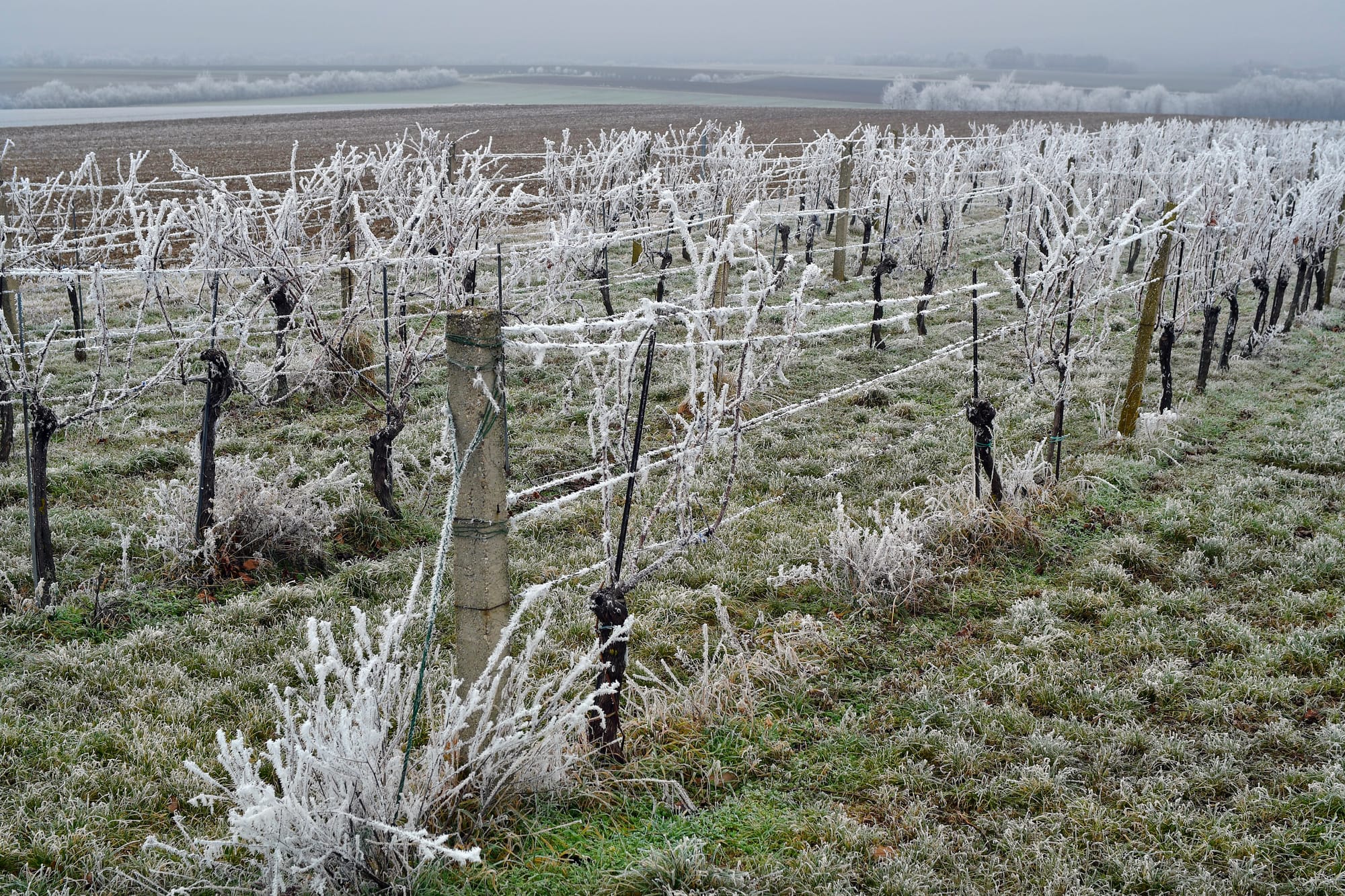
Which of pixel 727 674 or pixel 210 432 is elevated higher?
pixel 210 432

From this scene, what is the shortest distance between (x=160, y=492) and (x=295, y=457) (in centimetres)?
166

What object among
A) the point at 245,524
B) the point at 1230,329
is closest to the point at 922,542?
the point at 245,524

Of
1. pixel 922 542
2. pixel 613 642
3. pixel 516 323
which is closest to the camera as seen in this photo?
pixel 613 642

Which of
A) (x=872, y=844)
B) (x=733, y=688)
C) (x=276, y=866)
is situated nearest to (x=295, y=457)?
(x=733, y=688)

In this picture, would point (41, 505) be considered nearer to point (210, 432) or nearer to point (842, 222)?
point (210, 432)

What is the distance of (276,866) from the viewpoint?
2479 millimetres

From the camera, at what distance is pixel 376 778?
2.69 m

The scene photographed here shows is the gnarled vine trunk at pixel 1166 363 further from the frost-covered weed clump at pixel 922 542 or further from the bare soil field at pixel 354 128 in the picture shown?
the bare soil field at pixel 354 128

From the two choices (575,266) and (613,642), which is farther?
(575,266)

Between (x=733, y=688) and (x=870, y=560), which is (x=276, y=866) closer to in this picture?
(x=733, y=688)

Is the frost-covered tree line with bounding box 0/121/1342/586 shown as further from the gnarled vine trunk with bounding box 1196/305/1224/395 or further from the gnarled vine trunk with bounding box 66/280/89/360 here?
the gnarled vine trunk with bounding box 1196/305/1224/395

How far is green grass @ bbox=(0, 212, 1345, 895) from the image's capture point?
116 inches

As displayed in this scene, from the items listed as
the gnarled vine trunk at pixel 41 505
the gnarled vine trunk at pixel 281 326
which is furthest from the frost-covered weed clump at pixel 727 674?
the gnarled vine trunk at pixel 281 326

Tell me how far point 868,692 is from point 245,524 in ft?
12.3
